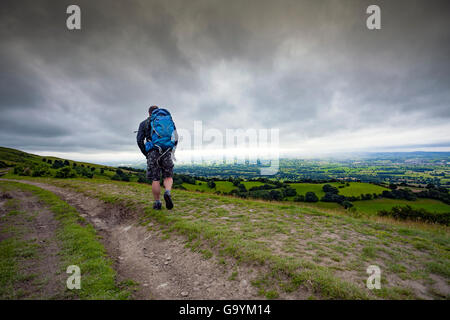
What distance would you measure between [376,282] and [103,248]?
658cm

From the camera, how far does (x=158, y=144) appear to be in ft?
22.2

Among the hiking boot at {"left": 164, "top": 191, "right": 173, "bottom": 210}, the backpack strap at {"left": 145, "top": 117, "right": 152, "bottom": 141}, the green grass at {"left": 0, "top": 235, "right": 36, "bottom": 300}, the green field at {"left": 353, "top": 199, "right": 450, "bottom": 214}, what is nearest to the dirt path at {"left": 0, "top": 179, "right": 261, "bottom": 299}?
the hiking boot at {"left": 164, "top": 191, "right": 173, "bottom": 210}

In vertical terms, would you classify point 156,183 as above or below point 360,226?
above

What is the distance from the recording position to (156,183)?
701 cm

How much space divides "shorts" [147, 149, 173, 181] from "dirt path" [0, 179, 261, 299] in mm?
2020

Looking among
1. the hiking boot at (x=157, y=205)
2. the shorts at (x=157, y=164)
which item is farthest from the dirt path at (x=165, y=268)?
the shorts at (x=157, y=164)

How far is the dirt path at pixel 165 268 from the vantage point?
125 inches

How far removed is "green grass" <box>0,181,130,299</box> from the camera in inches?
122

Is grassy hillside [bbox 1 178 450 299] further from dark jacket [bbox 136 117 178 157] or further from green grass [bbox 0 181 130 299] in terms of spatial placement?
dark jacket [bbox 136 117 178 157]

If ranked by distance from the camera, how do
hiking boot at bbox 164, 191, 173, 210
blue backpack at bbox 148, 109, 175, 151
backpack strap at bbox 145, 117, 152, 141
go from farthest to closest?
1. hiking boot at bbox 164, 191, 173, 210
2. backpack strap at bbox 145, 117, 152, 141
3. blue backpack at bbox 148, 109, 175, 151

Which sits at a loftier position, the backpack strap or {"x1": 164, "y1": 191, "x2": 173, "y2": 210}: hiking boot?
the backpack strap

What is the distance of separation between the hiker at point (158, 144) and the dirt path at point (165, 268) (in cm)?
208
